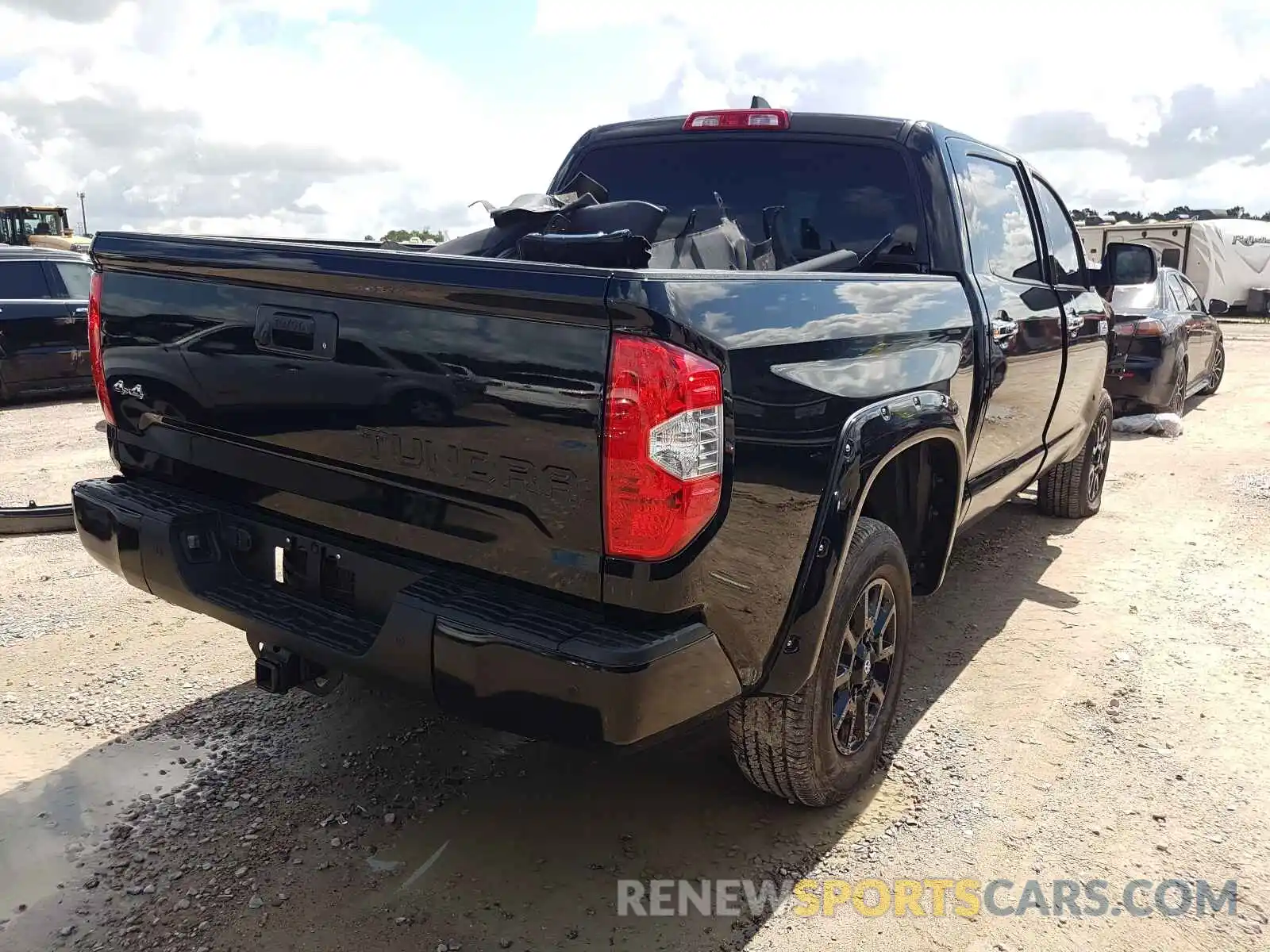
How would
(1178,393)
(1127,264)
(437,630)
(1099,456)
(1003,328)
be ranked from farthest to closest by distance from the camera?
(1178,393) → (1099,456) → (1127,264) → (1003,328) → (437,630)

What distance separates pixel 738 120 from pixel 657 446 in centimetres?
243

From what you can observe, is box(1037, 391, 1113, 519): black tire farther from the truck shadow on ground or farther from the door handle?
the truck shadow on ground

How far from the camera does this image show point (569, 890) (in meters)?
2.61

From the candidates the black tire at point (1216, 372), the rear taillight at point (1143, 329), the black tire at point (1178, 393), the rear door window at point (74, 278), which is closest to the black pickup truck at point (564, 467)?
the rear taillight at point (1143, 329)

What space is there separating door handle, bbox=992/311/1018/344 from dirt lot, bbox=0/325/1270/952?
1.32m

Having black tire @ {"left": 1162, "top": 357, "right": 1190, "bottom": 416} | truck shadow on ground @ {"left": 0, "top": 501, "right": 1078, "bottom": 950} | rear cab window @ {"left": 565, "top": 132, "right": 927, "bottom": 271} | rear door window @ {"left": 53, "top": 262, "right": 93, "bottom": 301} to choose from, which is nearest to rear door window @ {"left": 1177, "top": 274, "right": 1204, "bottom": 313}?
black tire @ {"left": 1162, "top": 357, "right": 1190, "bottom": 416}

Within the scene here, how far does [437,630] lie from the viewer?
2215mm

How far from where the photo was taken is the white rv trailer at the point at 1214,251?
73.0 ft

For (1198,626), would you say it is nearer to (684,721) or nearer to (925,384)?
(925,384)

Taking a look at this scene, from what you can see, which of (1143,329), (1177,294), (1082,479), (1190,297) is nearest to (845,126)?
(1082,479)

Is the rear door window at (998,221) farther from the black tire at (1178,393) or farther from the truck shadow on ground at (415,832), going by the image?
the black tire at (1178,393)

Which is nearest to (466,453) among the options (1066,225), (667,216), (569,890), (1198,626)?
(569,890)

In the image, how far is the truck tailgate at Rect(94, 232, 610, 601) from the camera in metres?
2.15

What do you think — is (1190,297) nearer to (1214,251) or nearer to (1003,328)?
(1003,328)
